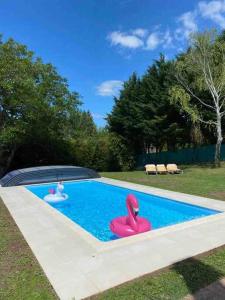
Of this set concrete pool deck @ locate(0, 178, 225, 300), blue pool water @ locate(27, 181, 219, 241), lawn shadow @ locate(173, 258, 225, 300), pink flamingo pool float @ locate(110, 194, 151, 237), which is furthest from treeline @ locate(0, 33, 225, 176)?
lawn shadow @ locate(173, 258, 225, 300)

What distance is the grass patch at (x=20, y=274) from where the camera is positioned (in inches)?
133

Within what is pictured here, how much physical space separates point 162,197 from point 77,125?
13.2m

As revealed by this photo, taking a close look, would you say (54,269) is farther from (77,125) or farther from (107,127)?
(107,127)

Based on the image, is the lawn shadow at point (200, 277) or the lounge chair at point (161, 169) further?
the lounge chair at point (161, 169)

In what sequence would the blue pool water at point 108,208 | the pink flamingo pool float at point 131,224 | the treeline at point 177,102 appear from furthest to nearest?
the treeline at point 177,102
the blue pool water at point 108,208
the pink flamingo pool float at point 131,224

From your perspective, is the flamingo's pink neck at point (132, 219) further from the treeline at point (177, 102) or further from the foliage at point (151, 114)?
the foliage at point (151, 114)

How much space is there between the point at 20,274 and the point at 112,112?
23620mm

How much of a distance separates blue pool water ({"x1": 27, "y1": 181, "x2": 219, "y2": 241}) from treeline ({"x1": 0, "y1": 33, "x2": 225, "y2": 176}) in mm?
5528

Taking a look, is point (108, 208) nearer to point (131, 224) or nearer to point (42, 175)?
point (131, 224)

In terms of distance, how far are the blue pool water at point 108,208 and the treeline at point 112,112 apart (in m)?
5.53

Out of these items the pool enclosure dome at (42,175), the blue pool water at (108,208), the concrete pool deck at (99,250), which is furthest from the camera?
the pool enclosure dome at (42,175)

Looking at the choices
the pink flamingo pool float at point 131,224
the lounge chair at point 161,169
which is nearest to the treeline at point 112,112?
the lounge chair at point 161,169

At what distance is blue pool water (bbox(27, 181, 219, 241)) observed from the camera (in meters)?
7.44

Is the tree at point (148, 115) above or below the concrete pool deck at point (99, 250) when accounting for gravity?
above
